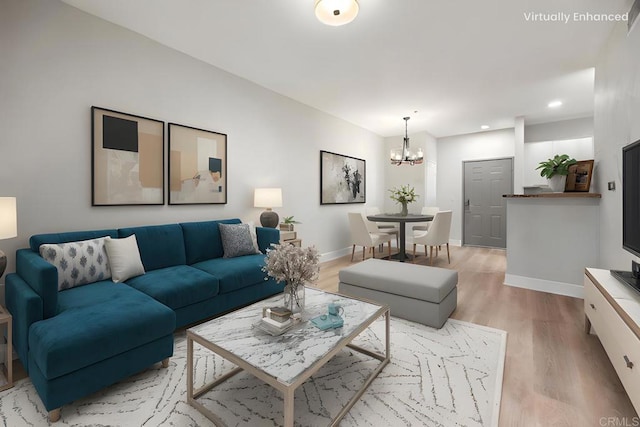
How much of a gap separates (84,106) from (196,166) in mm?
1064

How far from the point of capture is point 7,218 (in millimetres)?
1711

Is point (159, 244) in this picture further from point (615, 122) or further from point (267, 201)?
point (615, 122)

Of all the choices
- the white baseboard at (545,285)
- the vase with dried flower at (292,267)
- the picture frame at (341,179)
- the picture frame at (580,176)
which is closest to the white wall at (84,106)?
the picture frame at (341,179)

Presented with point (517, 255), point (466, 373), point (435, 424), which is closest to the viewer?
point (435, 424)

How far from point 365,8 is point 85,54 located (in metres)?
2.37

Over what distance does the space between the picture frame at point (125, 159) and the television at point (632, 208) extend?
3.73 m

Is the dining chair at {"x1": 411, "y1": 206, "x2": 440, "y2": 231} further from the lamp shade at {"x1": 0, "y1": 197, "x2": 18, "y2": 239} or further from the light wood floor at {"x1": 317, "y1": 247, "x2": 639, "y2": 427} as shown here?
the lamp shade at {"x1": 0, "y1": 197, "x2": 18, "y2": 239}

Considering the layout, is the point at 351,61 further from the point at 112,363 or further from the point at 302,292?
the point at 112,363

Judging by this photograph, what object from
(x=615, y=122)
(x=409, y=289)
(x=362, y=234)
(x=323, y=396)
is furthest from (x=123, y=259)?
(x=615, y=122)

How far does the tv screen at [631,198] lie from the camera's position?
1734mm

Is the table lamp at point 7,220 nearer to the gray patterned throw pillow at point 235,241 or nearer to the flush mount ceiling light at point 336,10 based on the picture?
the gray patterned throw pillow at point 235,241

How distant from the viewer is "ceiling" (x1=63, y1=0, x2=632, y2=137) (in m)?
2.34

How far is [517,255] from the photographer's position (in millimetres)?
3619

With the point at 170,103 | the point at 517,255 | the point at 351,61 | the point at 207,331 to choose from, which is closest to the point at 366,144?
the point at 351,61
